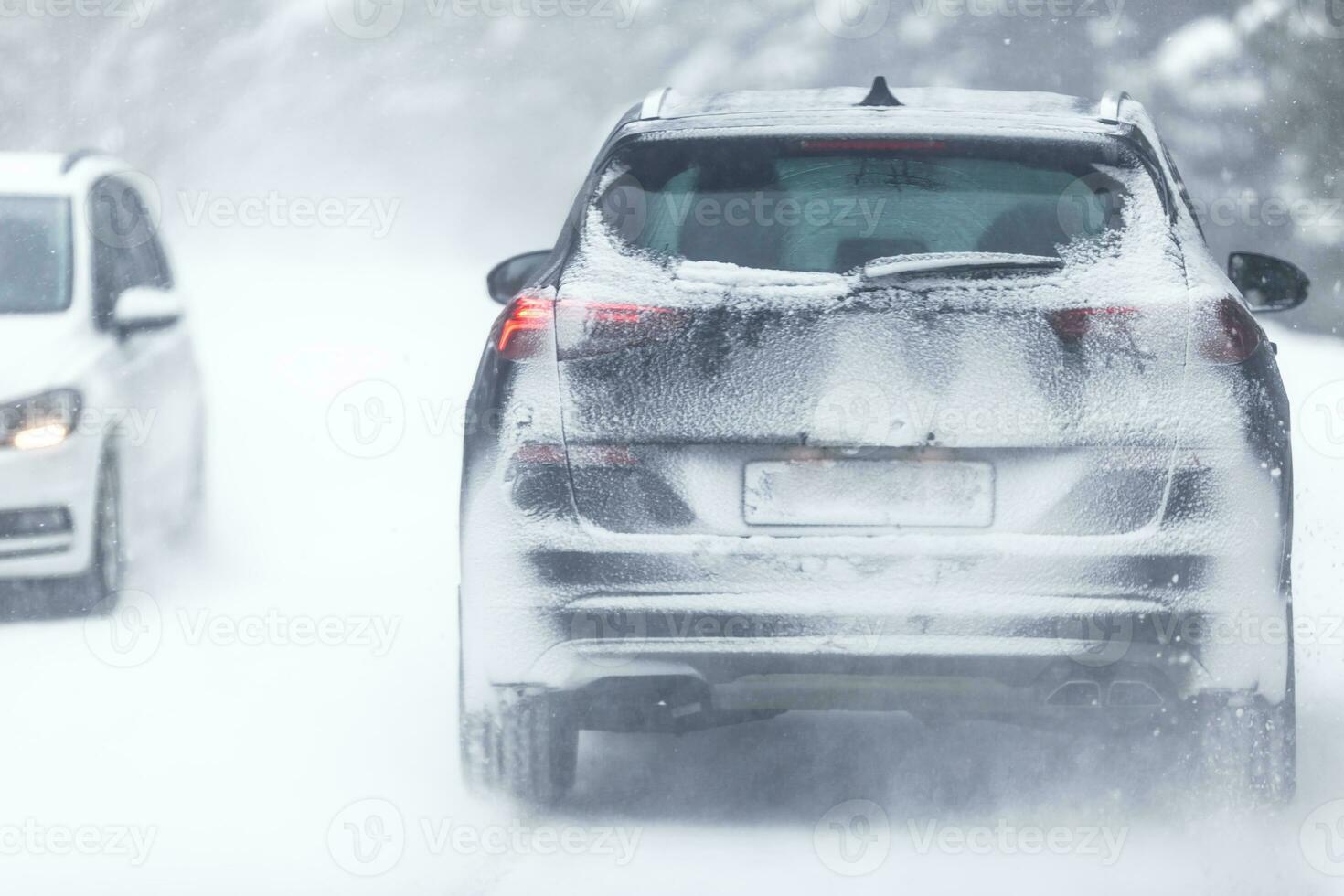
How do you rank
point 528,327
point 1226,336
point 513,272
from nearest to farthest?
point 1226,336, point 528,327, point 513,272

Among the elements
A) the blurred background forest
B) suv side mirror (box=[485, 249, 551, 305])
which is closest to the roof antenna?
suv side mirror (box=[485, 249, 551, 305])

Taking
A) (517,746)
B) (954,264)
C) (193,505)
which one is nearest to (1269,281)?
(954,264)

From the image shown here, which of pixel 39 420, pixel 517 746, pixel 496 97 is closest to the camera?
pixel 517 746

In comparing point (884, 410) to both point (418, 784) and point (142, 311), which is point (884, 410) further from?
point (142, 311)

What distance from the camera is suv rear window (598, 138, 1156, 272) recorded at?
453cm

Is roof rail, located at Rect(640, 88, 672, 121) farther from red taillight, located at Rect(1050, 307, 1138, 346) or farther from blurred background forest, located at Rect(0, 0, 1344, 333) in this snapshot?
blurred background forest, located at Rect(0, 0, 1344, 333)

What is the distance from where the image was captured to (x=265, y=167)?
54062mm

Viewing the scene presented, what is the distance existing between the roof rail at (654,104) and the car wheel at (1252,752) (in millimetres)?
1920

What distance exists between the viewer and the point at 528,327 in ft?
14.4

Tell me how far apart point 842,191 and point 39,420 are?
3520 mm

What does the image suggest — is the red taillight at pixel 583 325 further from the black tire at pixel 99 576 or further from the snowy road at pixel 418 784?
the black tire at pixel 99 576

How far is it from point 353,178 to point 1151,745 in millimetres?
58453

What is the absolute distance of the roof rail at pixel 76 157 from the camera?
27.2 feet

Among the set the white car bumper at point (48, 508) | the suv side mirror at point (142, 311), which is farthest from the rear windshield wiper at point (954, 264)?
the suv side mirror at point (142, 311)
